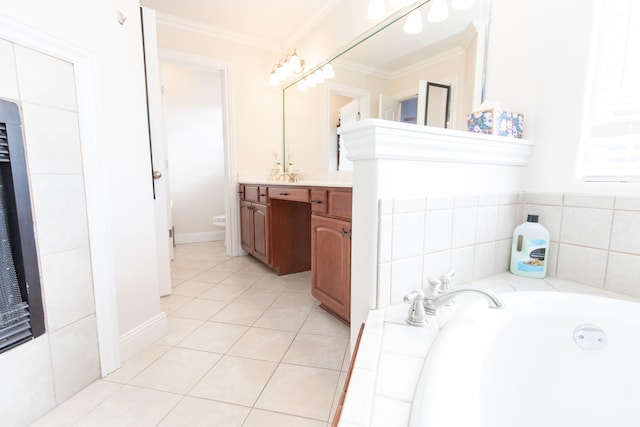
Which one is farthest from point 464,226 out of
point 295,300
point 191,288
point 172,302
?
point 191,288

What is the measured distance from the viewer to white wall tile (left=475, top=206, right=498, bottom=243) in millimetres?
1069

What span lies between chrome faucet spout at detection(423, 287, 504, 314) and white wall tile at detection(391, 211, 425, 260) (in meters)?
0.16

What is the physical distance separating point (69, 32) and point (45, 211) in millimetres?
695

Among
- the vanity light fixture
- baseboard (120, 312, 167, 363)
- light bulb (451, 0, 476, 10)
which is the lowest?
baseboard (120, 312, 167, 363)

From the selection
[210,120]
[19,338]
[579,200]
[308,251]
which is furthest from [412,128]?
[210,120]

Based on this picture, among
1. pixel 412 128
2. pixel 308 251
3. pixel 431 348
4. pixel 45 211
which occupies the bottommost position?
pixel 308 251

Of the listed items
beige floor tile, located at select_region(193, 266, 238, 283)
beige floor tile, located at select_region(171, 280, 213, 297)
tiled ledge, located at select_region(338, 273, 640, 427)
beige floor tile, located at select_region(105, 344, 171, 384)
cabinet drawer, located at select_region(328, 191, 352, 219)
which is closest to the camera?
tiled ledge, located at select_region(338, 273, 640, 427)

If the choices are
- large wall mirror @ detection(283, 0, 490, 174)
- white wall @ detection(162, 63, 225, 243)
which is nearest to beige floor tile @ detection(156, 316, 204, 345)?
large wall mirror @ detection(283, 0, 490, 174)

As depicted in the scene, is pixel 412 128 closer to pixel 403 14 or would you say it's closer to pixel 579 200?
pixel 579 200

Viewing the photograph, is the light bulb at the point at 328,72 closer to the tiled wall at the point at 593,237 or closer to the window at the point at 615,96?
the window at the point at 615,96

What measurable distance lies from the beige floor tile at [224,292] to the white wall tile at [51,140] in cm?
125

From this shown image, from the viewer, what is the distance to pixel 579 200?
1044 mm

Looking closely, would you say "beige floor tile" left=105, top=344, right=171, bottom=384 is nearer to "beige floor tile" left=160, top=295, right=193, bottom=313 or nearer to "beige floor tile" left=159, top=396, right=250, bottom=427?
"beige floor tile" left=159, top=396, right=250, bottom=427

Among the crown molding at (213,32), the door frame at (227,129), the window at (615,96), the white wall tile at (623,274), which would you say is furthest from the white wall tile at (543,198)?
the crown molding at (213,32)
